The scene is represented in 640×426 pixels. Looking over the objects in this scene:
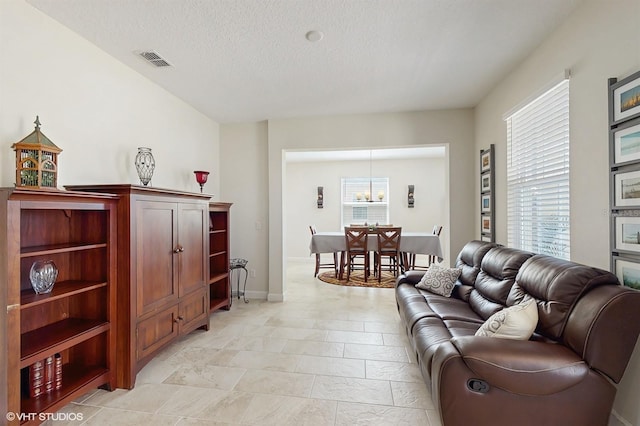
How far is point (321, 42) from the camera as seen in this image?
2.41 metres

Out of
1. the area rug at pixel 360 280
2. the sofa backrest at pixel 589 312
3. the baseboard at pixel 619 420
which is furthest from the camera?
the area rug at pixel 360 280

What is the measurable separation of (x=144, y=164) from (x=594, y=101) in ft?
11.6

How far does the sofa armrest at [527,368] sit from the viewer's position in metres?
1.42

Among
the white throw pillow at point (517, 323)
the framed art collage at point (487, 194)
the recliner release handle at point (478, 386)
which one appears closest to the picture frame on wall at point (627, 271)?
the white throw pillow at point (517, 323)

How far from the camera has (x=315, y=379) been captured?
2.29 m

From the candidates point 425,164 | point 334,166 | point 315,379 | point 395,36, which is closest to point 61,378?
point 315,379

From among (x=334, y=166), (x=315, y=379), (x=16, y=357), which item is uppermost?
(x=334, y=166)

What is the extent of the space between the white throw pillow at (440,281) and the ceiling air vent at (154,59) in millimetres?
3304

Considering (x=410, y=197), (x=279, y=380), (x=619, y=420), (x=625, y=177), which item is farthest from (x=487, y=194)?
(x=410, y=197)

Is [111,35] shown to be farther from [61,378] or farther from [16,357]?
[61,378]

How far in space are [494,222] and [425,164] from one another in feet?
15.8

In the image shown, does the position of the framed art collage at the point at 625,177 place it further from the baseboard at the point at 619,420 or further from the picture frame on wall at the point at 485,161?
the picture frame on wall at the point at 485,161

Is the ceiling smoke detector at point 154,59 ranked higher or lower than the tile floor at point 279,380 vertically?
higher

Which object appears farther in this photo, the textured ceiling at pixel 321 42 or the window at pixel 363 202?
the window at pixel 363 202
